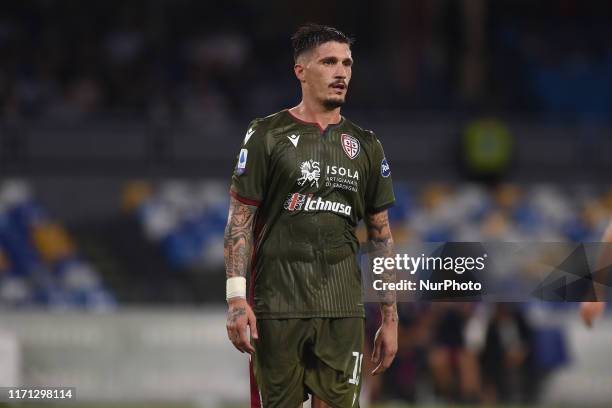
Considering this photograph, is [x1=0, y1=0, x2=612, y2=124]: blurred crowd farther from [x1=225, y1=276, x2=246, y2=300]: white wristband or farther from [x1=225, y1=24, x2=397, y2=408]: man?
[x1=225, y1=276, x2=246, y2=300]: white wristband

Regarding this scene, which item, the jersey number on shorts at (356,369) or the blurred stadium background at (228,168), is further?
the blurred stadium background at (228,168)

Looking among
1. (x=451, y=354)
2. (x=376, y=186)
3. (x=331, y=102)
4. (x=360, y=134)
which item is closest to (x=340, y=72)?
(x=331, y=102)

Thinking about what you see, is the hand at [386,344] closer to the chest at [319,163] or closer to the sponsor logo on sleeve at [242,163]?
the chest at [319,163]

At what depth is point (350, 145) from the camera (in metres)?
5.85

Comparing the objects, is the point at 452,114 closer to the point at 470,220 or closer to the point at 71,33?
the point at 470,220

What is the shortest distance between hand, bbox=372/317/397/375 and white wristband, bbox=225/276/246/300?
2.33 feet

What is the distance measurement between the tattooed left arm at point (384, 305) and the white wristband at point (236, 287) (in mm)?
712

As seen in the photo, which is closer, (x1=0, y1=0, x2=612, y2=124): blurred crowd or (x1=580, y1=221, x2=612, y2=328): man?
(x1=580, y1=221, x2=612, y2=328): man

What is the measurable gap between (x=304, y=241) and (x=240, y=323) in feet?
1.67

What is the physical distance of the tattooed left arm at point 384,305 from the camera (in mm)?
5906

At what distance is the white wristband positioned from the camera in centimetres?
557

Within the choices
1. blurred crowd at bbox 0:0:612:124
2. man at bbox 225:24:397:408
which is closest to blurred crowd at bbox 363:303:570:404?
blurred crowd at bbox 0:0:612:124
